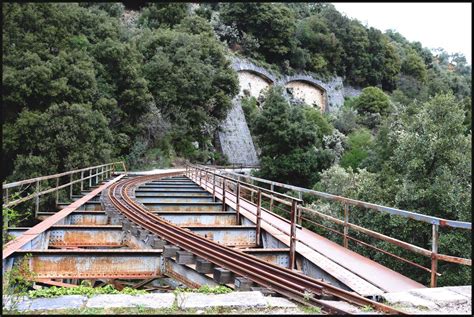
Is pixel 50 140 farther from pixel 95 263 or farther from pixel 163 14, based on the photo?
pixel 163 14

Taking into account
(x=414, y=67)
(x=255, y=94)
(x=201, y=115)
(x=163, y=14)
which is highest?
(x=163, y=14)

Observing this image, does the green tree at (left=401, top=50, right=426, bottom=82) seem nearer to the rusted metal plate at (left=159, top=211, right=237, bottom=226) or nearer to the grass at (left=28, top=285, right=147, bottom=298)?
the rusted metal plate at (left=159, top=211, right=237, bottom=226)

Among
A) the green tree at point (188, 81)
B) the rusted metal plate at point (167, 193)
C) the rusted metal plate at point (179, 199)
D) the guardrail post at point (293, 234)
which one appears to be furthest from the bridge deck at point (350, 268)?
the green tree at point (188, 81)

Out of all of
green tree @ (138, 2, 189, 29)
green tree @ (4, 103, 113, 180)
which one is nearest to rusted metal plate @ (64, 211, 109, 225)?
green tree @ (4, 103, 113, 180)

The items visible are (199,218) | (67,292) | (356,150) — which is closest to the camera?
(67,292)

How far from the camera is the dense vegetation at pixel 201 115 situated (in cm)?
1602

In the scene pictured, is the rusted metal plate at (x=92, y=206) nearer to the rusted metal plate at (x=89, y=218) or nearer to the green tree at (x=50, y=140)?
the rusted metal plate at (x=89, y=218)

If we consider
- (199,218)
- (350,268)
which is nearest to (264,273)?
(350,268)

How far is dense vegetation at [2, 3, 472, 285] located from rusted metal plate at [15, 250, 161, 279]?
10018 millimetres

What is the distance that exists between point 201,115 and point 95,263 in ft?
114

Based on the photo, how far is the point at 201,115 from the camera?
40.2m

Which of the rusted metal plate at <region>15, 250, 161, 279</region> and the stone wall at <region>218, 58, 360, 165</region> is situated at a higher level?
the stone wall at <region>218, 58, 360, 165</region>

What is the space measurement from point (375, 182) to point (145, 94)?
21.1 meters

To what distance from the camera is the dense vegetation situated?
631 inches
